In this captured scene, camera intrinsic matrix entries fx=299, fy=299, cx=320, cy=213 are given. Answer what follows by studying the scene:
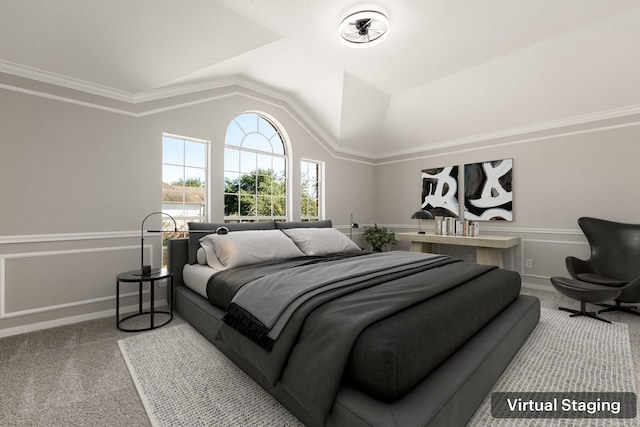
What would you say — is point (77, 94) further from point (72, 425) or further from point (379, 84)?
point (379, 84)

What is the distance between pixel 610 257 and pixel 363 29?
11.9ft

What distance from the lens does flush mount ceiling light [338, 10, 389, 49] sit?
2.58 metres

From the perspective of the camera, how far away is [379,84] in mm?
4184

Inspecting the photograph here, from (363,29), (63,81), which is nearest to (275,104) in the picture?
(363,29)

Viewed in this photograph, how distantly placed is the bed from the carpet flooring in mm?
596

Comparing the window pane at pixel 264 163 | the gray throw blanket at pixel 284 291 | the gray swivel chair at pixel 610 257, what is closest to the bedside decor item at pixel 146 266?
the gray throw blanket at pixel 284 291

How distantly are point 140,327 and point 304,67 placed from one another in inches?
130

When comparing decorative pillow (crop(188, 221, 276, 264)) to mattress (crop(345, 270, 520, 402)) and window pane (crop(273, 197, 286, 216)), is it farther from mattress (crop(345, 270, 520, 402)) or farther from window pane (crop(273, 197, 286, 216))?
mattress (crop(345, 270, 520, 402))

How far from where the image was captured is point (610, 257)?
333 centimetres

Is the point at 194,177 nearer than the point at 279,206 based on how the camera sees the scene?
Yes

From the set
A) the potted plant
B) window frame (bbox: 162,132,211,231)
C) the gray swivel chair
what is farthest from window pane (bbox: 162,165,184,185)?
the gray swivel chair

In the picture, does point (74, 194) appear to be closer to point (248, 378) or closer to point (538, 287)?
point (248, 378)

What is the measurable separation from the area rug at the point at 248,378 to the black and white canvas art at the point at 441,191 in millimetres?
2485

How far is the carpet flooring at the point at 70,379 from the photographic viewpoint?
153 cm
